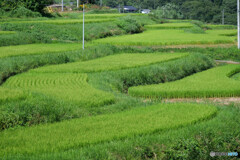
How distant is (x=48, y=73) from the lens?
14.2 m

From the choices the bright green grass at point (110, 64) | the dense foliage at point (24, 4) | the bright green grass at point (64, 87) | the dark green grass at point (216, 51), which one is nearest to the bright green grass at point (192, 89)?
the bright green grass at point (64, 87)

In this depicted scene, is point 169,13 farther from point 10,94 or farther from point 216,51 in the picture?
point 10,94

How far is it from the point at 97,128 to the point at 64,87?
400 cm

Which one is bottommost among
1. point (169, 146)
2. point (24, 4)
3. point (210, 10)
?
point (169, 146)

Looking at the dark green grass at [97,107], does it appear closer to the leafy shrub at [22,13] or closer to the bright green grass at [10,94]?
the bright green grass at [10,94]

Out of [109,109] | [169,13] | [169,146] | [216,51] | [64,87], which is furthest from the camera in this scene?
[169,13]

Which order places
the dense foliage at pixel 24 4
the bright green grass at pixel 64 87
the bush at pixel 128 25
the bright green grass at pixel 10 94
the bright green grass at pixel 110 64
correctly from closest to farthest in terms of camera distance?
the bright green grass at pixel 10 94, the bright green grass at pixel 64 87, the bright green grass at pixel 110 64, the dense foliage at pixel 24 4, the bush at pixel 128 25

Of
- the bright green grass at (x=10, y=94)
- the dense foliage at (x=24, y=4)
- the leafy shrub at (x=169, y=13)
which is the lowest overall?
the bright green grass at (x=10, y=94)

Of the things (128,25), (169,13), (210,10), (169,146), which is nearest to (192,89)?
(169,146)

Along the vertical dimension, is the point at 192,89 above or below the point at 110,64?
below

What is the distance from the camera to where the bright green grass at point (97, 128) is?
660 centimetres

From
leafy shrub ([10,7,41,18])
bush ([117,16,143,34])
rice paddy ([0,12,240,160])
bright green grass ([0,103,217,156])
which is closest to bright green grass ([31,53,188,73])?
rice paddy ([0,12,240,160])

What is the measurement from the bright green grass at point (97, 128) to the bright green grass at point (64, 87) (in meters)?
1.07

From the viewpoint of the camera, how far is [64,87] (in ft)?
37.6
